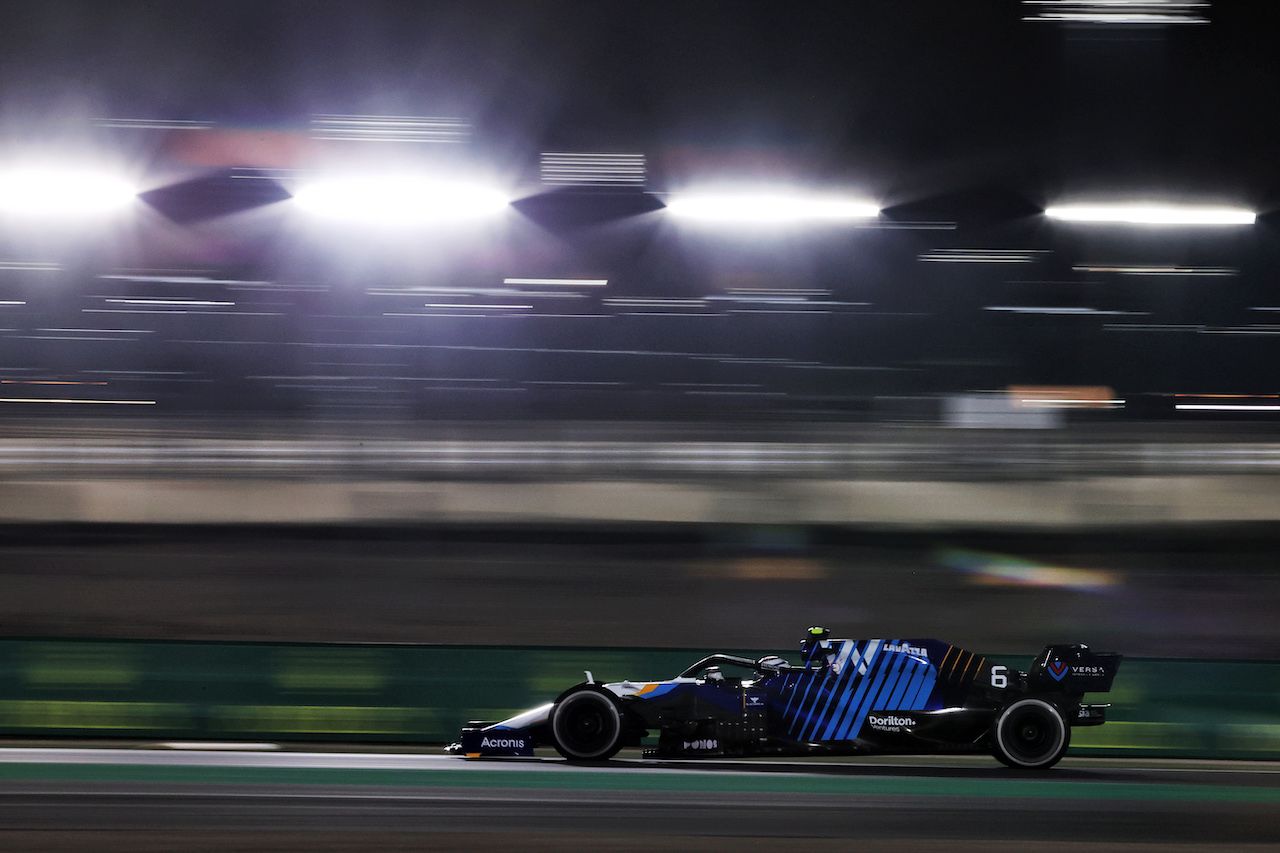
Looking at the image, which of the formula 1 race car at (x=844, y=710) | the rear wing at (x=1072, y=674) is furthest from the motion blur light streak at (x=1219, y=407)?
the formula 1 race car at (x=844, y=710)

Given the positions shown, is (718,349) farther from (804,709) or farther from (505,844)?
(505,844)

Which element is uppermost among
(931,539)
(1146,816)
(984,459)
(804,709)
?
(984,459)

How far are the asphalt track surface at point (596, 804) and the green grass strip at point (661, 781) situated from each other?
20 mm

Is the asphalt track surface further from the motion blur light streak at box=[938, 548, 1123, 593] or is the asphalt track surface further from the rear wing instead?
the motion blur light streak at box=[938, 548, 1123, 593]

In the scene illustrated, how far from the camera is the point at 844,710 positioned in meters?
6.70

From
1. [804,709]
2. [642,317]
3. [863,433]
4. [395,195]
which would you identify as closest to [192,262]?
[395,195]

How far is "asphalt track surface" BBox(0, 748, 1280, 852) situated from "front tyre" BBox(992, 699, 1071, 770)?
0.41ft

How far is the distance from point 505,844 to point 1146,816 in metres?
3.20

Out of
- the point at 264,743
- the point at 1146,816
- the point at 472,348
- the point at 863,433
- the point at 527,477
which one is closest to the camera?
the point at 1146,816

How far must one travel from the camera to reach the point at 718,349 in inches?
1005

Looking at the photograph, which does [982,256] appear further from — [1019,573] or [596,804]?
[596,804]

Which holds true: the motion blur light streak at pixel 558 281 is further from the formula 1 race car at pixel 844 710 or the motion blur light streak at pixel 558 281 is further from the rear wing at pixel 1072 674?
the rear wing at pixel 1072 674

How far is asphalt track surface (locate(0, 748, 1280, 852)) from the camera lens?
203 inches

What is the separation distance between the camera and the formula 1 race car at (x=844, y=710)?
670 centimetres
